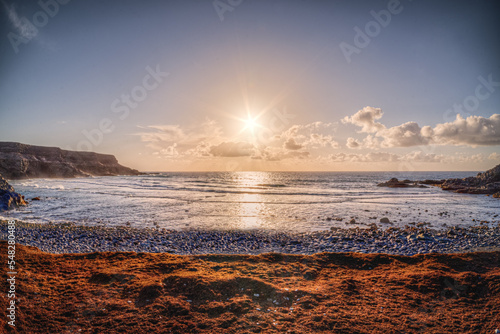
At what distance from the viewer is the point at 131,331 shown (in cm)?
475

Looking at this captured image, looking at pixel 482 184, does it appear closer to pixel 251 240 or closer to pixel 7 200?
pixel 251 240

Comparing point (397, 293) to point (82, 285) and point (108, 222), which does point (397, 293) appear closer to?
point (82, 285)

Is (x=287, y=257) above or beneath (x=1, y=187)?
beneath

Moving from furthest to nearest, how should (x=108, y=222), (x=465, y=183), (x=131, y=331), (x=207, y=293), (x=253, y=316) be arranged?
(x=465, y=183)
(x=108, y=222)
(x=207, y=293)
(x=253, y=316)
(x=131, y=331)

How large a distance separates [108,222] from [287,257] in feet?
47.0

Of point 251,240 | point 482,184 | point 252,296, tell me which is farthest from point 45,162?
point 482,184

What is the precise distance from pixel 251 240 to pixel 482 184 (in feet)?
186

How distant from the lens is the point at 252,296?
616 centimetres

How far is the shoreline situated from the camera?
1120cm

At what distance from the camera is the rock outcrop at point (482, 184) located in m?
39.0

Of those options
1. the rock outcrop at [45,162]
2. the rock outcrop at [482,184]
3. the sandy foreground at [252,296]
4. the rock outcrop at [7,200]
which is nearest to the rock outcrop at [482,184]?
the rock outcrop at [482,184]

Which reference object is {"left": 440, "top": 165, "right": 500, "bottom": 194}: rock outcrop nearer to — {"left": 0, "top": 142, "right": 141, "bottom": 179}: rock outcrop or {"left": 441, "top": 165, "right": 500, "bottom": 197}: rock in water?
{"left": 441, "top": 165, "right": 500, "bottom": 197}: rock in water

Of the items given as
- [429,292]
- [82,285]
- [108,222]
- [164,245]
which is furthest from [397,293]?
[108,222]

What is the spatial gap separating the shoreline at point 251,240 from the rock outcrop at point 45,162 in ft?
200
